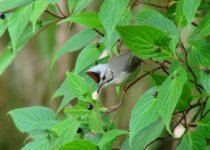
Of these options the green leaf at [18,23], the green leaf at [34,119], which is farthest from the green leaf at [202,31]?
the green leaf at [34,119]

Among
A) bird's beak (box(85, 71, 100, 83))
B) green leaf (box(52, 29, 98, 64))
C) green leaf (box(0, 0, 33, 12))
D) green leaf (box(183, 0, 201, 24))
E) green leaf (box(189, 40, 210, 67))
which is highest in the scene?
green leaf (box(0, 0, 33, 12))

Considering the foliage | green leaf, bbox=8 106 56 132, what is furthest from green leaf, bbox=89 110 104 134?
green leaf, bbox=8 106 56 132

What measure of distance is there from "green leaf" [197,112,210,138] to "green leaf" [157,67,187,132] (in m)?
0.16

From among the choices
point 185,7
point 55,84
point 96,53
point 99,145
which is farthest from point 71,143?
point 55,84

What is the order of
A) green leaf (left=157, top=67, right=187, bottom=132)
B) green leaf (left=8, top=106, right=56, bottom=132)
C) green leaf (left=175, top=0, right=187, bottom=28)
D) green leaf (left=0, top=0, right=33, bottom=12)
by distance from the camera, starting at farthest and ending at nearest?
green leaf (left=8, top=106, right=56, bottom=132) < green leaf (left=0, top=0, right=33, bottom=12) < green leaf (left=175, top=0, right=187, bottom=28) < green leaf (left=157, top=67, right=187, bottom=132)

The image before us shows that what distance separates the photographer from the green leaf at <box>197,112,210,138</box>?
4.24 ft

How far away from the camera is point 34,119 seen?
1547 mm

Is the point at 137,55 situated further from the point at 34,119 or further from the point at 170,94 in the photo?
the point at 34,119

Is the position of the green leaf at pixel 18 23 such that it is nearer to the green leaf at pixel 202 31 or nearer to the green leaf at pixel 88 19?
the green leaf at pixel 88 19

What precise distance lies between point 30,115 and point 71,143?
1.11 ft

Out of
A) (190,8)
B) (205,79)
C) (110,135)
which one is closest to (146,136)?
(110,135)

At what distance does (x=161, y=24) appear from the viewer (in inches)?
48.5

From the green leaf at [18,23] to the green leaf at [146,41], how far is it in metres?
0.24

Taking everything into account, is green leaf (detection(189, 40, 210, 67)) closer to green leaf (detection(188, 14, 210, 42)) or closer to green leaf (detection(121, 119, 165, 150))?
green leaf (detection(188, 14, 210, 42))
